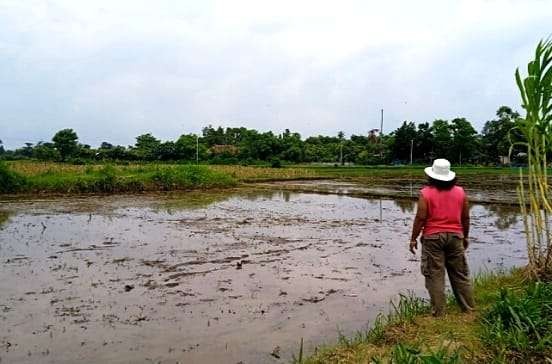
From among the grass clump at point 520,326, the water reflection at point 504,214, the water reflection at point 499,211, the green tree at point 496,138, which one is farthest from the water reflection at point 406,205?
the green tree at point 496,138

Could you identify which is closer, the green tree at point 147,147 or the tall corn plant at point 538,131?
the tall corn plant at point 538,131

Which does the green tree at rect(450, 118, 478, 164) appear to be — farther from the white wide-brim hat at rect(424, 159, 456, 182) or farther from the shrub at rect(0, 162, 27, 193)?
the white wide-brim hat at rect(424, 159, 456, 182)

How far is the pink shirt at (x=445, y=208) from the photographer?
4.21 metres

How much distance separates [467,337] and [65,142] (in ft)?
158

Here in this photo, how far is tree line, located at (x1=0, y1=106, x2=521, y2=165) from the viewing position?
153 ft

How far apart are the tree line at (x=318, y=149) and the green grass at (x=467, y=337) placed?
132 ft

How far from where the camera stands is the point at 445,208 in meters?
4.21

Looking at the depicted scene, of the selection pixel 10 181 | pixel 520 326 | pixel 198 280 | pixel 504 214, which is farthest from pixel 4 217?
pixel 504 214

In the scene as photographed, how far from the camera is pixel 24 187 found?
19.0m

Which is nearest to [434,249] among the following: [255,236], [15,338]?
[15,338]

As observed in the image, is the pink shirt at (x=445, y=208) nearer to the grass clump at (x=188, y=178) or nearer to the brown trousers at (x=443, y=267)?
the brown trousers at (x=443, y=267)

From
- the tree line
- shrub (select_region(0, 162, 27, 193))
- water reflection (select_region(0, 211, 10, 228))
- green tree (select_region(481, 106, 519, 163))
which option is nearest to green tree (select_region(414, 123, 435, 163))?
the tree line

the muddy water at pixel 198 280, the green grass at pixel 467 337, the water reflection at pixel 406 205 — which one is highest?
the green grass at pixel 467 337

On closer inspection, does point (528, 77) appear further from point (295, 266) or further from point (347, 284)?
point (295, 266)
